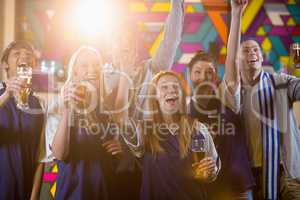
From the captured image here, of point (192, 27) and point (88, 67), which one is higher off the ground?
point (192, 27)

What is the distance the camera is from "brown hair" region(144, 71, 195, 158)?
6.93 feet

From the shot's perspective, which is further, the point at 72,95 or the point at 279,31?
the point at 279,31

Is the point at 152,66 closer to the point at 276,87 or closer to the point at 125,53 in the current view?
the point at 125,53

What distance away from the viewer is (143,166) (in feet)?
6.91

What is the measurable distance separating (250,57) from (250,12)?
27 cm

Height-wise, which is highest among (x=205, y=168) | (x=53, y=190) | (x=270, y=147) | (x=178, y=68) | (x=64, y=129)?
(x=178, y=68)

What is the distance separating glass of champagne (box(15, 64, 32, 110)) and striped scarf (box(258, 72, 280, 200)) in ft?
4.40

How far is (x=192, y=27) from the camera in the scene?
2.22 metres

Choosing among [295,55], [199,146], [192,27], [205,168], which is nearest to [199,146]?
[199,146]

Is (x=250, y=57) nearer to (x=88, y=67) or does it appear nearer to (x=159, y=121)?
(x=159, y=121)

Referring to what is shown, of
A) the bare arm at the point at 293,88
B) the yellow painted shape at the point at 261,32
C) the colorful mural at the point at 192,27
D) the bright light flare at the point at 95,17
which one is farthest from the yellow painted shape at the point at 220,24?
the bright light flare at the point at 95,17

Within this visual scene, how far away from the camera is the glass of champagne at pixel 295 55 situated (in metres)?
2.23

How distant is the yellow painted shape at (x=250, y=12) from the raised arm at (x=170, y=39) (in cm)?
38

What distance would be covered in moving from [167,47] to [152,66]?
0.15 meters
